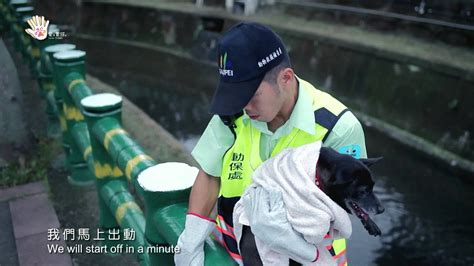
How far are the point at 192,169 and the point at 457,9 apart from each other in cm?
621

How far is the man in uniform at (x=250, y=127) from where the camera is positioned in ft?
4.58

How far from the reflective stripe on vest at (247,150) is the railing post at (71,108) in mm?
2001

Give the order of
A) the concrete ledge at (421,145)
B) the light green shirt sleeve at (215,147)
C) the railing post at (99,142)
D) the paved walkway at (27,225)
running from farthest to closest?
the concrete ledge at (421,145) → the paved walkway at (27,225) → the railing post at (99,142) → the light green shirt sleeve at (215,147)

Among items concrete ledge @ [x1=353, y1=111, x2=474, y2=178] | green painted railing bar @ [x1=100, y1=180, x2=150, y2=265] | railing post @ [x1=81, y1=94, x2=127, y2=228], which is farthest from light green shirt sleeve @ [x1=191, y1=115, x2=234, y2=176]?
concrete ledge @ [x1=353, y1=111, x2=474, y2=178]

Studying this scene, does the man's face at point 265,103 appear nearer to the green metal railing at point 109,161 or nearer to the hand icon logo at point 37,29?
the green metal railing at point 109,161

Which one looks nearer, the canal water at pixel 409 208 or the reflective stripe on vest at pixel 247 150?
the reflective stripe on vest at pixel 247 150

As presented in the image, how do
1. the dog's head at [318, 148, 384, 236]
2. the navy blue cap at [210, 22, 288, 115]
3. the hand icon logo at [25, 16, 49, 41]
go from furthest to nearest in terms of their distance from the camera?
the hand icon logo at [25, 16, 49, 41], the navy blue cap at [210, 22, 288, 115], the dog's head at [318, 148, 384, 236]

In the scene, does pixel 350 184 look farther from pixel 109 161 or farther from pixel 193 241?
pixel 109 161

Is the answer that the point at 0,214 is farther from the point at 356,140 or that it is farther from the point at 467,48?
the point at 467,48

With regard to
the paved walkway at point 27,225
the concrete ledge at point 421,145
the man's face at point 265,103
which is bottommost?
the concrete ledge at point 421,145

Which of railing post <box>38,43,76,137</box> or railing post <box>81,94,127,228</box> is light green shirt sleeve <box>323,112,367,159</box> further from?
railing post <box>38,43,76,137</box>

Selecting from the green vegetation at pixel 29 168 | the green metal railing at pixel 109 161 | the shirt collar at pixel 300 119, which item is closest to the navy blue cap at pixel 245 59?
the shirt collar at pixel 300 119

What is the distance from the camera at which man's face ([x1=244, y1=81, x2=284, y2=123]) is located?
56.6 inches

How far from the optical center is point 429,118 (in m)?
5.70
